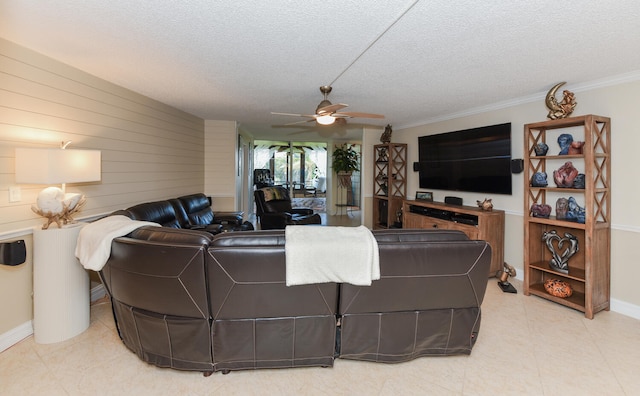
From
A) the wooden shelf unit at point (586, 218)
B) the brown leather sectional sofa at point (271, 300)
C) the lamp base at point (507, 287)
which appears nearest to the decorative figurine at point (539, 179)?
the wooden shelf unit at point (586, 218)

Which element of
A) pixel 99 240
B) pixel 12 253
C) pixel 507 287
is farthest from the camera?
pixel 507 287

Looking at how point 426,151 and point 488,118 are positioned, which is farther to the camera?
point 426,151

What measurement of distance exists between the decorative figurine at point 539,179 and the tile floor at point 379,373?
1.52 meters

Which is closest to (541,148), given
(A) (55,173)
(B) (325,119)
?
(B) (325,119)

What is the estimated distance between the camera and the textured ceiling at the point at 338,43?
6.08 ft

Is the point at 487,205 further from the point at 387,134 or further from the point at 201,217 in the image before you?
the point at 201,217

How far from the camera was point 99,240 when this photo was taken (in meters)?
1.97

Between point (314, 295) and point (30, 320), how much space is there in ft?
8.14

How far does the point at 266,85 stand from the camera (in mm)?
3449

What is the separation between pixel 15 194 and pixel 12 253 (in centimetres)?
51

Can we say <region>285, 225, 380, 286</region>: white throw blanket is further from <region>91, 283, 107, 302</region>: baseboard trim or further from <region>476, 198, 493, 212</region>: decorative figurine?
<region>476, 198, 493, 212</region>: decorative figurine

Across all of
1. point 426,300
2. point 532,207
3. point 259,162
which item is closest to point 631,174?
point 532,207

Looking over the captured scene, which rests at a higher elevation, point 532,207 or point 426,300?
point 532,207

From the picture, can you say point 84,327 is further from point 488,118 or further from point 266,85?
point 488,118
